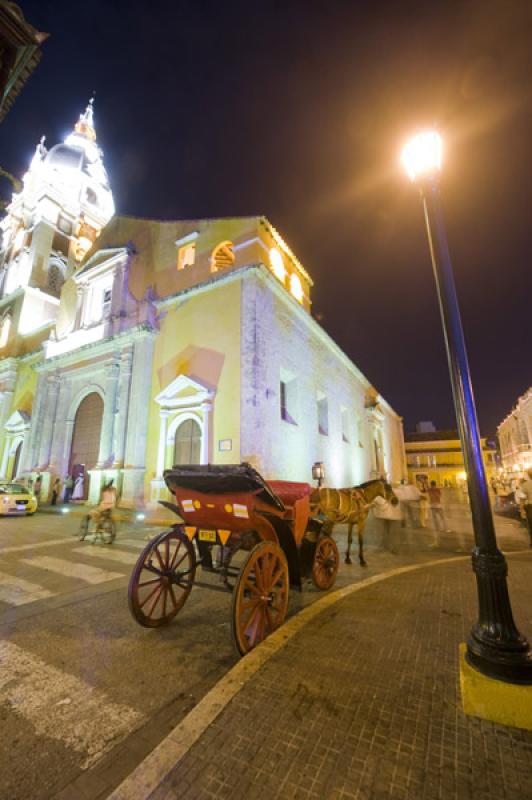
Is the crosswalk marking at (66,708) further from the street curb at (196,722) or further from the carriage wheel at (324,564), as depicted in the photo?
the carriage wheel at (324,564)

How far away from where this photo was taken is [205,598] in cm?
480

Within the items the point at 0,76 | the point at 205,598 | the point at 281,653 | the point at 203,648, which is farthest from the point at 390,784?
the point at 0,76

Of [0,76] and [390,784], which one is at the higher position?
[0,76]

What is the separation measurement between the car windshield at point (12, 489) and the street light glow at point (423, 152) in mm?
16703

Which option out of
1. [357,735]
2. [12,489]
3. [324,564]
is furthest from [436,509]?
[12,489]

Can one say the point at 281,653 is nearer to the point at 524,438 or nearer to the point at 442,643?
the point at 442,643

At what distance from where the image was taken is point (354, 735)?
2070 millimetres

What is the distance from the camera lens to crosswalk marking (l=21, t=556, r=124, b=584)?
550 cm

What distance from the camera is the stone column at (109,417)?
50.8 ft

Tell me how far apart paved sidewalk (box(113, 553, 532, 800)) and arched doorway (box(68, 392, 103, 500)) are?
55.0 ft

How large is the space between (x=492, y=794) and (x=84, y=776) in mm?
2107

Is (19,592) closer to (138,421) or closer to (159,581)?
(159,581)

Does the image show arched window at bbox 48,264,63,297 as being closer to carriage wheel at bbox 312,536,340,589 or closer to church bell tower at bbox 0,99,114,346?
church bell tower at bbox 0,99,114,346

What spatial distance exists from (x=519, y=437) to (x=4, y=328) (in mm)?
55467
